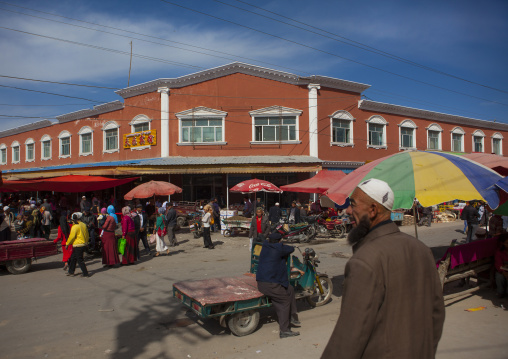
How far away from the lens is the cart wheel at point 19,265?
1021 centimetres

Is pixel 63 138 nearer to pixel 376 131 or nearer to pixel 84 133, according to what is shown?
pixel 84 133

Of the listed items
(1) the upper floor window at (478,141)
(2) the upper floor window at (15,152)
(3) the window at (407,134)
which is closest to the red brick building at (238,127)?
(3) the window at (407,134)

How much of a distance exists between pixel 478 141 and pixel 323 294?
31.8 metres

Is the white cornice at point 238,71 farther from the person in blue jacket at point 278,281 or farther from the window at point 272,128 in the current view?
the person in blue jacket at point 278,281

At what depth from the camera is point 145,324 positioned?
6.25m

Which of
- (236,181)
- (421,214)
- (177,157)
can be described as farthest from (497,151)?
(177,157)

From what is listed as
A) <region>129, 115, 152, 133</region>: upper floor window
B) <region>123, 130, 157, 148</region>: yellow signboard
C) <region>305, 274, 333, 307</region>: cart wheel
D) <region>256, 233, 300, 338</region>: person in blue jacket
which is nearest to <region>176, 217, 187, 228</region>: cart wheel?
<region>123, 130, 157, 148</region>: yellow signboard

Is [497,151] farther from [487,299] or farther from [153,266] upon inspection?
[153,266]

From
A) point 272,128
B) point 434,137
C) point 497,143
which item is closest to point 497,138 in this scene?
point 497,143

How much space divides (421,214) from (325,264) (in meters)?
13.8

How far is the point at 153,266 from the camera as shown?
11227 mm

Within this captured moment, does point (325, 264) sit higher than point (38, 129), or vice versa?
point (38, 129)

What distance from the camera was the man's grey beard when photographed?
226 cm

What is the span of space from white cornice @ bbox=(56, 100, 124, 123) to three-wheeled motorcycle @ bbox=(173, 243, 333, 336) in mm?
21465
